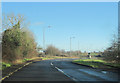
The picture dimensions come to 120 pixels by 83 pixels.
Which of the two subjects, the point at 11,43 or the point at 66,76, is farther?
the point at 11,43

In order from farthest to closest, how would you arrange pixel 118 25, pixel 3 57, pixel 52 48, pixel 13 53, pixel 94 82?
pixel 52 48, pixel 13 53, pixel 3 57, pixel 118 25, pixel 94 82

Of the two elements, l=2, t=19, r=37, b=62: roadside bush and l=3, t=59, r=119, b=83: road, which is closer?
l=3, t=59, r=119, b=83: road

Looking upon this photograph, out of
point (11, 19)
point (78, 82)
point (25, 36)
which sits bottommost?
point (78, 82)

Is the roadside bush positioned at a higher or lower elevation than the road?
higher

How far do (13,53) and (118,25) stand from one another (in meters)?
18.2

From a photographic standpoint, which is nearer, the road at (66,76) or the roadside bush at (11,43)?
the road at (66,76)

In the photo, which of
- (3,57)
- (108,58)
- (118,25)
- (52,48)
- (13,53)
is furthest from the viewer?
(52,48)

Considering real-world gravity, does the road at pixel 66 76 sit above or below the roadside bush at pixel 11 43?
below

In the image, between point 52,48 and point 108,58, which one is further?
point 52,48

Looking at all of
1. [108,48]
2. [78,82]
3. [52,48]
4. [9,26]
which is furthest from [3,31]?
[52,48]

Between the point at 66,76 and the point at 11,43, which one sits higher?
the point at 11,43

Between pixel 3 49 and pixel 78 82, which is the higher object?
pixel 3 49

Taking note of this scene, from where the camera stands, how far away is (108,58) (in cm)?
2686

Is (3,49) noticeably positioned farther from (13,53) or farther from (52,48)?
(52,48)
